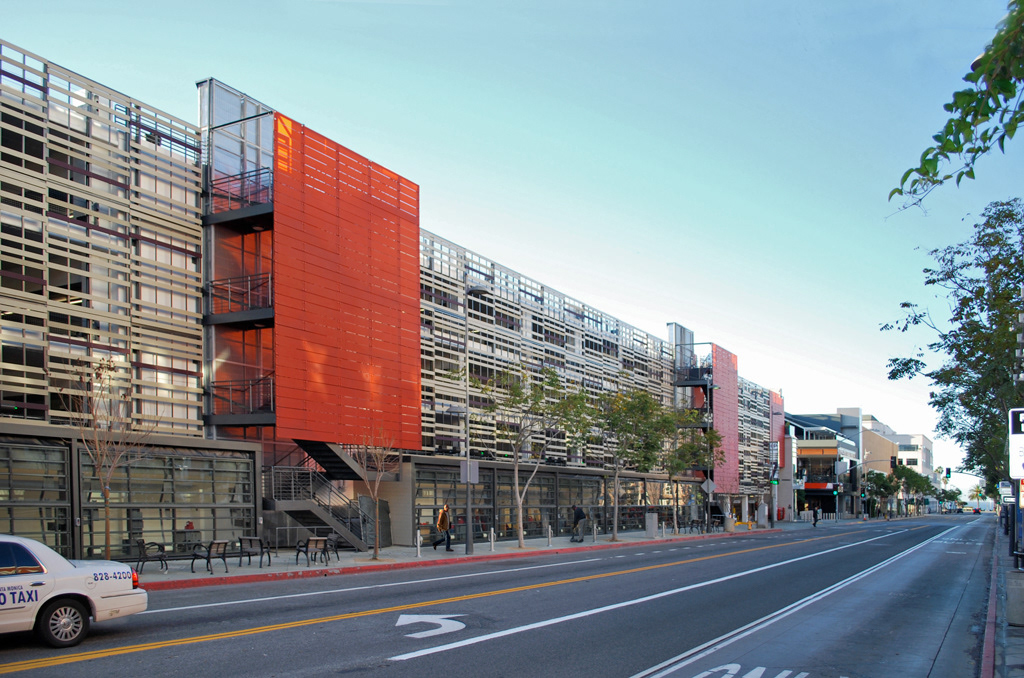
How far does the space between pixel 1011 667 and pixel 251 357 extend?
26.0 metres

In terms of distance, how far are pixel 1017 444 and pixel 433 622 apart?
9.21 m

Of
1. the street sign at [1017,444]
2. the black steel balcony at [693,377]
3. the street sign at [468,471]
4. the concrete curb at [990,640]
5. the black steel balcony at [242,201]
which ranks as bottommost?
the concrete curb at [990,640]

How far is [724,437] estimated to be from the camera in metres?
76.9

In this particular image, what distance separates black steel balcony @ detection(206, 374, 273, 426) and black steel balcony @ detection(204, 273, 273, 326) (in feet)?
7.09

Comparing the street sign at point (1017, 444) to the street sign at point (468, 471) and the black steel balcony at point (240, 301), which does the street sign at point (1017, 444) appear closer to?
the street sign at point (468, 471)

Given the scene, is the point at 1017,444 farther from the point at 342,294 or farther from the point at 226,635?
the point at 342,294

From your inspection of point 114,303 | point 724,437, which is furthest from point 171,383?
point 724,437

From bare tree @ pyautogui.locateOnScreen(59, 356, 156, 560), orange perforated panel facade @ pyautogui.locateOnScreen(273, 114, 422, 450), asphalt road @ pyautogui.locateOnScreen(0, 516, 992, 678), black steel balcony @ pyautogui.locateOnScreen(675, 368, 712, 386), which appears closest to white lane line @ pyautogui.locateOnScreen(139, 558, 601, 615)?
asphalt road @ pyautogui.locateOnScreen(0, 516, 992, 678)


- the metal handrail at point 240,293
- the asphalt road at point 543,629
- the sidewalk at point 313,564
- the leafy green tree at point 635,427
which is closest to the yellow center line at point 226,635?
the asphalt road at point 543,629

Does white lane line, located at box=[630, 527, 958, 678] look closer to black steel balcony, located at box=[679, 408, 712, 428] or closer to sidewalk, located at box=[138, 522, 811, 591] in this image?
sidewalk, located at box=[138, 522, 811, 591]

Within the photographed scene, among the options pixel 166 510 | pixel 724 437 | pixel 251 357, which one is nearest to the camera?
pixel 166 510

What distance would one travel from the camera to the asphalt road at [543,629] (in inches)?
408

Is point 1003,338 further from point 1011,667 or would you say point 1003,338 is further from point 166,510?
point 166,510

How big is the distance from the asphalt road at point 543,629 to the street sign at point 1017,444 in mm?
2800
